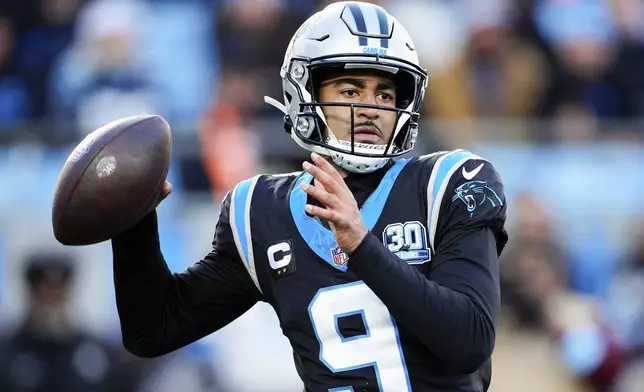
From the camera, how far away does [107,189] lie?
10.3 feet

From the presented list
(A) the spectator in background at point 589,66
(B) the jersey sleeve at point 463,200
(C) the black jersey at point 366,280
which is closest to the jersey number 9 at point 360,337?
(C) the black jersey at point 366,280

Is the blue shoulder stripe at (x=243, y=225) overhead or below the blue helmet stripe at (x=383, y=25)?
below

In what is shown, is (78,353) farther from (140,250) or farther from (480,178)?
(480,178)

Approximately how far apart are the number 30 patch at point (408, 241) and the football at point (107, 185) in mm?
671

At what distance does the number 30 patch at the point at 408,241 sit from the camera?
120 inches

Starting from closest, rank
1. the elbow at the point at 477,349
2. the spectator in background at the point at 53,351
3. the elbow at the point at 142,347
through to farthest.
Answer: the elbow at the point at 477,349, the elbow at the point at 142,347, the spectator in background at the point at 53,351

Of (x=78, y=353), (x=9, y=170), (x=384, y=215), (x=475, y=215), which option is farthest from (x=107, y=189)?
→ (x=9, y=170)

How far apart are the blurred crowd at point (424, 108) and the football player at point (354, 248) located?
3102mm

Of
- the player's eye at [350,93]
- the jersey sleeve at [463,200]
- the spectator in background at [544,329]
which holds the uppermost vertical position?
the player's eye at [350,93]

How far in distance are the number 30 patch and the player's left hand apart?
29 centimetres

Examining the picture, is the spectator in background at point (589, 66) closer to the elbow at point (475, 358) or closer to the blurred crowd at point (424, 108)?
the blurred crowd at point (424, 108)

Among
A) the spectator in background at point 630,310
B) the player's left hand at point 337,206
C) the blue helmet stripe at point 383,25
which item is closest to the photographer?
the player's left hand at point 337,206

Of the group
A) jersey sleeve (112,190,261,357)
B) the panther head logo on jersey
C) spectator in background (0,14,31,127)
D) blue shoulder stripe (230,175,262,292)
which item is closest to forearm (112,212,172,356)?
jersey sleeve (112,190,261,357)

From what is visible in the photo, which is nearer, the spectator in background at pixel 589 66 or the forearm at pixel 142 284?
the forearm at pixel 142 284
